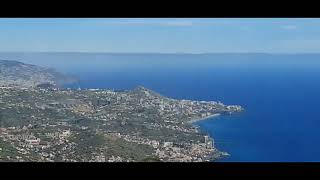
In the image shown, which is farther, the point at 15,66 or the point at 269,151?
the point at 15,66

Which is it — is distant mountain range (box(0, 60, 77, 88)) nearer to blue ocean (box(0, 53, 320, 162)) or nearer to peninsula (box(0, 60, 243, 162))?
peninsula (box(0, 60, 243, 162))

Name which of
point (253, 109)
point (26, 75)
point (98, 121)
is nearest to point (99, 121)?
point (98, 121)

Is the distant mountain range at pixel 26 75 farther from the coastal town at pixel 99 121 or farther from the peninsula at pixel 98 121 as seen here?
the coastal town at pixel 99 121

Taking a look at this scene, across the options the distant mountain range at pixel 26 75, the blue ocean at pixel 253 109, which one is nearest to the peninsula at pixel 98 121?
the distant mountain range at pixel 26 75

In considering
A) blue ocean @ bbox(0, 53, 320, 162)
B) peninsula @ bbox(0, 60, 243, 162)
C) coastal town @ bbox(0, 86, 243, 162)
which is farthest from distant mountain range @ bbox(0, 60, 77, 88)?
blue ocean @ bbox(0, 53, 320, 162)
